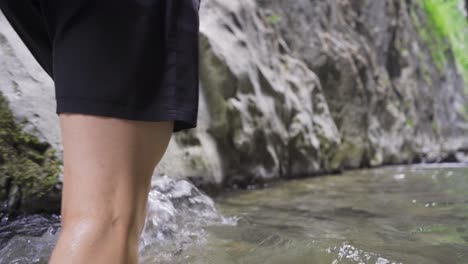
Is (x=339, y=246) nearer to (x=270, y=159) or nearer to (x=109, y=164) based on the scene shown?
(x=109, y=164)

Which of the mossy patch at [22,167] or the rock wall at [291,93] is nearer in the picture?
the mossy patch at [22,167]

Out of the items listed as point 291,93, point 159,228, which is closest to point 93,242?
point 159,228

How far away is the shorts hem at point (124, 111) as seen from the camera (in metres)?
0.78

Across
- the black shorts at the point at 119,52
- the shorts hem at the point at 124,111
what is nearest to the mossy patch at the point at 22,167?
the black shorts at the point at 119,52

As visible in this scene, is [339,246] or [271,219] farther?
[271,219]

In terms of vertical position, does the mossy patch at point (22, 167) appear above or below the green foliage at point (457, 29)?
below

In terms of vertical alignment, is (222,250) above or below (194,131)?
below

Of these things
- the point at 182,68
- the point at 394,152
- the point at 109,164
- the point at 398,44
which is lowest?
the point at 394,152

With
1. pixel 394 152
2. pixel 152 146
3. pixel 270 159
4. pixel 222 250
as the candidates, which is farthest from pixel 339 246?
pixel 394 152

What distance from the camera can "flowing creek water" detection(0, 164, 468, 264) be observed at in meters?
1.51

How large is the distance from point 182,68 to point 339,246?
1036mm

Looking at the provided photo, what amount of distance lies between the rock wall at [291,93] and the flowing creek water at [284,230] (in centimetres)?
47

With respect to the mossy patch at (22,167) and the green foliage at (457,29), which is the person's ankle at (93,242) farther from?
the green foliage at (457,29)

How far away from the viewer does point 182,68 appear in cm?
90
